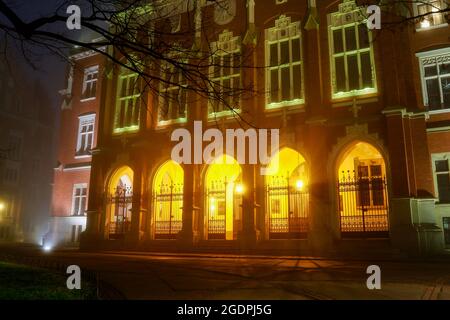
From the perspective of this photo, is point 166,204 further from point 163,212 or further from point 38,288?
point 38,288

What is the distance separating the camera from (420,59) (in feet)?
55.9

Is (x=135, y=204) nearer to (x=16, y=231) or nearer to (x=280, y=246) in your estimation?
(x=280, y=246)

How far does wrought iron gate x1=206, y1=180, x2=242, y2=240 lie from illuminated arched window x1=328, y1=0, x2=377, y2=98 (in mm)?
7219

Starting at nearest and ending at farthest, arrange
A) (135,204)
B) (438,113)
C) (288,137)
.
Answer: (438,113), (288,137), (135,204)

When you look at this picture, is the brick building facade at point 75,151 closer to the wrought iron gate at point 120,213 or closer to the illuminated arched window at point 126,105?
the illuminated arched window at point 126,105

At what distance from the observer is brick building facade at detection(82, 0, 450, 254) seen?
1577cm

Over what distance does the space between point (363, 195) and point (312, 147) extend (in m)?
3.71

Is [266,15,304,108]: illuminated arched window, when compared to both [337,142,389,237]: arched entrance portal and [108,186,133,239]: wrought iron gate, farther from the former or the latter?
[108,186,133,239]: wrought iron gate

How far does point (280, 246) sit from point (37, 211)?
119 ft

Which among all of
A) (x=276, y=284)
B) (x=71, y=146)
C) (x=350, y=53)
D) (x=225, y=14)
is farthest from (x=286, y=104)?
(x=71, y=146)

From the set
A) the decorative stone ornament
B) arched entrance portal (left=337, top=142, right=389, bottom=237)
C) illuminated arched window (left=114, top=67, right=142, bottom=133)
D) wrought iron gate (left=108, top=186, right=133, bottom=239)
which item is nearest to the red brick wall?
illuminated arched window (left=114, top=67, right=142, bottom=133)

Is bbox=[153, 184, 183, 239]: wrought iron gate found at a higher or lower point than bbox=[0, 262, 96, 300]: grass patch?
higher

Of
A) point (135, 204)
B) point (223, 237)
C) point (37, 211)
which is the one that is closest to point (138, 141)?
point (135, 204)
